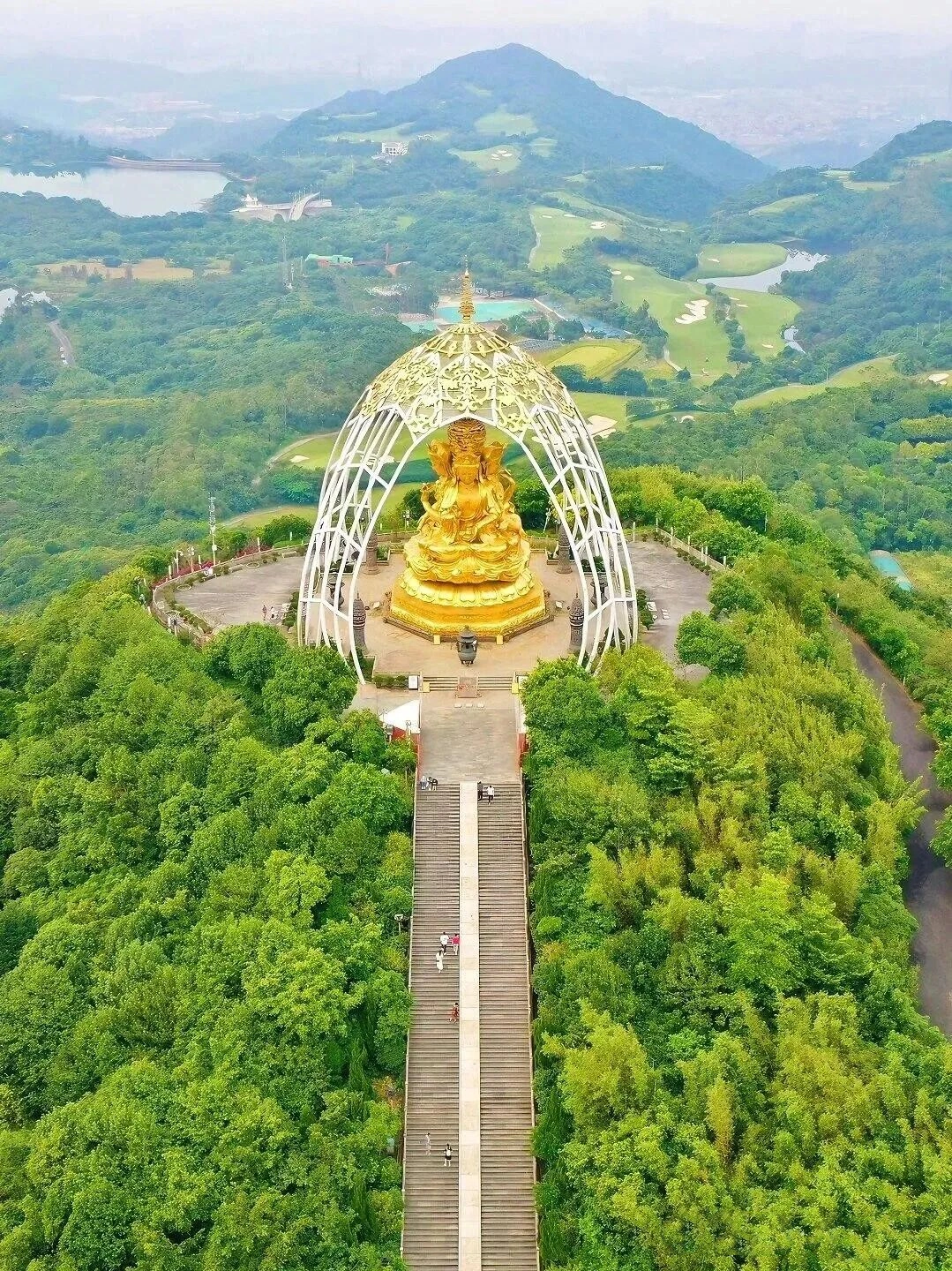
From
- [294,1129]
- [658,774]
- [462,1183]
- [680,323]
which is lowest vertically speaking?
[680,323]

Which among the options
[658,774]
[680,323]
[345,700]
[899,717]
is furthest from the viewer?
[680,323]

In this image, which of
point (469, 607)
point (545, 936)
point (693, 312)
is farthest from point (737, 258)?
point (545, 936)

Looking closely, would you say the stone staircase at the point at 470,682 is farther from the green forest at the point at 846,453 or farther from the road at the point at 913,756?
the green forest at the point at 846,453

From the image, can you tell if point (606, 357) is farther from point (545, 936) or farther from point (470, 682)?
point (545, 936)

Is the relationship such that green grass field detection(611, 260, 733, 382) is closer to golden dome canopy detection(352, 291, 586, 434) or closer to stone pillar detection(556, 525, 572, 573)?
stone pillar detection(556, 525, 572, 573)

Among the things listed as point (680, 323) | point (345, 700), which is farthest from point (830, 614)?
point (680, 323)

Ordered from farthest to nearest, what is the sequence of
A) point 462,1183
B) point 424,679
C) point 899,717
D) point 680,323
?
point 680,323
point 899,717
point 424,679
point 462,1183

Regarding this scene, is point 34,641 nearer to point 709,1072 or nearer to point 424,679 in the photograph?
point 424,679

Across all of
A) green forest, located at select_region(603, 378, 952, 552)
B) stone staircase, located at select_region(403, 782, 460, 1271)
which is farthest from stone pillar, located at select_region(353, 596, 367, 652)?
green forest, located at select_region(603, 378, 952, 552)
